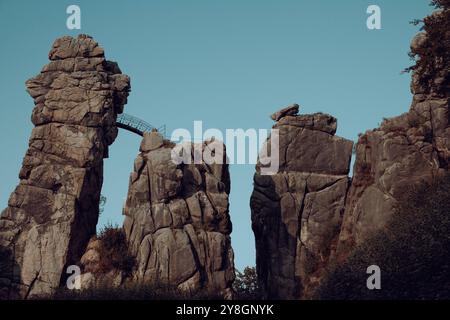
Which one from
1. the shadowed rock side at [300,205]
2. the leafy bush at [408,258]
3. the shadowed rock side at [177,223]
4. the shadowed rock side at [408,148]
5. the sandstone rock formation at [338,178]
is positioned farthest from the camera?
the shadowed rock side at [300,205]

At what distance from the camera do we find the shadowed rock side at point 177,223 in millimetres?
80125

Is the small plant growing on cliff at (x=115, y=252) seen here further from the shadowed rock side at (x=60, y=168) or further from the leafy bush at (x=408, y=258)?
the leafy bush at (x=408, y=258)

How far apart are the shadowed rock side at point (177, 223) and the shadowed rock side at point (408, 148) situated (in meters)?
10.7

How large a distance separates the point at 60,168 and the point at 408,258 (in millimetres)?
32453

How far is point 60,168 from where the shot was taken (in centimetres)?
8600

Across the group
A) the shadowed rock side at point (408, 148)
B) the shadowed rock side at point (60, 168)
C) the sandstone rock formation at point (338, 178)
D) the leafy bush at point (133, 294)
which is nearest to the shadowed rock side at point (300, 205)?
the sandstone rock formation at point (338, 178)

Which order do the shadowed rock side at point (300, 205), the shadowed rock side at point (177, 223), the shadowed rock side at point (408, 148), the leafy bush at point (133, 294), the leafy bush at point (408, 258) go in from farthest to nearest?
the shadowed rock side at point (300, 205)
the shadowed rock side at point (408, 148)
the shadowed rock side at point (177, 223)
the leafy bush at point (133, 294)
the leafy bush at point (408, 258)

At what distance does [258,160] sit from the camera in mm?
89250

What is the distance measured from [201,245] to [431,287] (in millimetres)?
22192

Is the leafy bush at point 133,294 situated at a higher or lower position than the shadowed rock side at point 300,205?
lower

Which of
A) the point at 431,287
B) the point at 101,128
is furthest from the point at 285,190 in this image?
the point at 431,287

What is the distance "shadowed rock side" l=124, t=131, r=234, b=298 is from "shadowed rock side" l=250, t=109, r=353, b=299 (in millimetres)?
4383

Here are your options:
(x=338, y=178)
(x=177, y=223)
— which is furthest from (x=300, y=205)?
(x=177, y=223)
